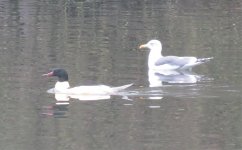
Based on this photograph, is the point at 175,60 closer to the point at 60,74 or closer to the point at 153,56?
the point at 153,56

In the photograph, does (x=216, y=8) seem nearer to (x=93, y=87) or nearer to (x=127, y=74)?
(x=127, y=74)

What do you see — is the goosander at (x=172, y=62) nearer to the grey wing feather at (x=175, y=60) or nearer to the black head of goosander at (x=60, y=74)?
the grey wing feather at (x=175, y=60)

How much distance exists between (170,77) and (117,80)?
7.00ft

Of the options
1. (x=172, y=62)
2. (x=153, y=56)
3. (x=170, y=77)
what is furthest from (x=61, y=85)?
(x=153, y=56)

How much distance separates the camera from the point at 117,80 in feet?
74.1

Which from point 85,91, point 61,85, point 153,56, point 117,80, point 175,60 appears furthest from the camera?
point 153,56

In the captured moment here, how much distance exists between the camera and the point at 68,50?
2773 centimetres

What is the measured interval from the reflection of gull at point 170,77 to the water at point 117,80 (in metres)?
0.20

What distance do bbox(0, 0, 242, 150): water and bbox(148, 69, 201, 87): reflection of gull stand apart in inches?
7.8

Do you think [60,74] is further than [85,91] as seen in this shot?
Yes

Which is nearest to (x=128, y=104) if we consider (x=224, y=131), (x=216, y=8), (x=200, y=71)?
(x=224, y=131)

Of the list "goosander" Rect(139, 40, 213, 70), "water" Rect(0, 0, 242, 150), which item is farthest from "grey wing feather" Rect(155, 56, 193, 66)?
"water" Rect(0, 0, 242, 150)

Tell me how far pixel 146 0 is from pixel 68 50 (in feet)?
62.9

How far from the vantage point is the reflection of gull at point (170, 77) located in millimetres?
23094
